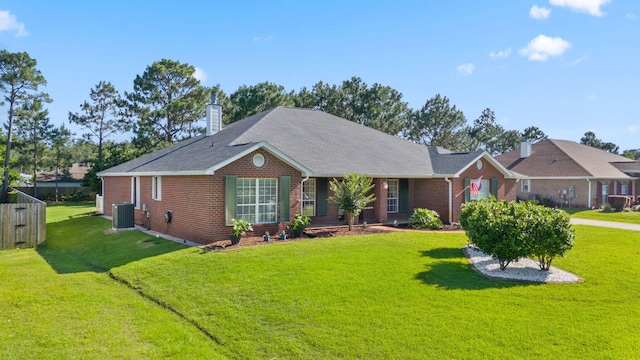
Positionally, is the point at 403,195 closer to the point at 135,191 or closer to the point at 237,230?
the point at 237,230

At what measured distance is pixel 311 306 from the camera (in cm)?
779

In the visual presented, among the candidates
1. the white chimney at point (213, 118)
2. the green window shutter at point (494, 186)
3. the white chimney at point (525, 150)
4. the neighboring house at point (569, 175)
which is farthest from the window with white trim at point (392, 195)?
the white chimney at point (525, 150)

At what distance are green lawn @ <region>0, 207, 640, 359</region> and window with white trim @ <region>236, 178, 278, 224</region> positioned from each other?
210cm

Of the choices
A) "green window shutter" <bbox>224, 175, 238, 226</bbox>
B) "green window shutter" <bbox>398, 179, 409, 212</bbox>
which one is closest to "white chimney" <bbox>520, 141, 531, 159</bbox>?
"green window shutter" <bbox>398, 179, 409, 212</bbox>

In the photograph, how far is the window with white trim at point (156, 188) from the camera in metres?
16.2

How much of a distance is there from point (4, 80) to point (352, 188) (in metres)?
42.3

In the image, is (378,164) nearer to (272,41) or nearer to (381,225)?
(381,225)

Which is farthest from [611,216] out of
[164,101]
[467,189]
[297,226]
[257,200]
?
[164,101]

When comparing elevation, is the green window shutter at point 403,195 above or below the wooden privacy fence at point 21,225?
above

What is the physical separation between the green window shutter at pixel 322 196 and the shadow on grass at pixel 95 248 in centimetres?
640

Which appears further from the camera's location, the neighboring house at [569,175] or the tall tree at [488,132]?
→ the tall tree at [488,132]

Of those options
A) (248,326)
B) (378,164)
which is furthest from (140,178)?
(248,326)

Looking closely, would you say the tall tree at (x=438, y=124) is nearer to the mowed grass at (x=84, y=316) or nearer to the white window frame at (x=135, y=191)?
the white window frame at (x=135, y=191)

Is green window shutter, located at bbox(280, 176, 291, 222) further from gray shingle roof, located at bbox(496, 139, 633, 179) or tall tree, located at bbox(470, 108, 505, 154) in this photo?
tall tree, located at bbox(470, 108, 505, 154)
